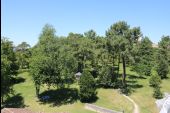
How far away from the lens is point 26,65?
298 ft

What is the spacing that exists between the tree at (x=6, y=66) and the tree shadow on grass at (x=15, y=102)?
101 inches

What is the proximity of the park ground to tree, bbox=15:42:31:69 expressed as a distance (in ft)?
61.4

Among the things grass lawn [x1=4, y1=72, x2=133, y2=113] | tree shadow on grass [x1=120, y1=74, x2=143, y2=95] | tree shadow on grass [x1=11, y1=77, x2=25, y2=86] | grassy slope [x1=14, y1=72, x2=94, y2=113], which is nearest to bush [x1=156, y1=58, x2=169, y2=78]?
tree shadow on grass [x1=120, y1=74, x2=143, y2=95]

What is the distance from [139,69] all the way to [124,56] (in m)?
17.2

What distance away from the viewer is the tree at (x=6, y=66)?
167ft

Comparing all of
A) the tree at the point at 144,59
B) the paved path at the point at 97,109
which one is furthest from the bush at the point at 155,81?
the paved path at the point at 97,109

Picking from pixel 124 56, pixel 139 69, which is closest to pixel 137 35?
pixel 124 56

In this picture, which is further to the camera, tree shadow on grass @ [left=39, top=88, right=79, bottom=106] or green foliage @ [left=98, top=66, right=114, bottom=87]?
green foliage @ [left=98, top=66, right=114, bottom=87]

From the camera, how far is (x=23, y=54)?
91.1 meters

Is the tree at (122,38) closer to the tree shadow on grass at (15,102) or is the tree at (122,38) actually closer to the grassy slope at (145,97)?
the grassy slope at (145,97)

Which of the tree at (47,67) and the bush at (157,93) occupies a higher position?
the tree at (47,67)

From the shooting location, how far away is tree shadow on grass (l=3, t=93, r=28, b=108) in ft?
181

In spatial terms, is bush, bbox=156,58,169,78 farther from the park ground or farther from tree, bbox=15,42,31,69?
tree, bbox=15,42,31,69

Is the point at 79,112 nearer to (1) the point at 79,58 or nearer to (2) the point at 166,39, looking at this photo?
(1) the point at 79,58
